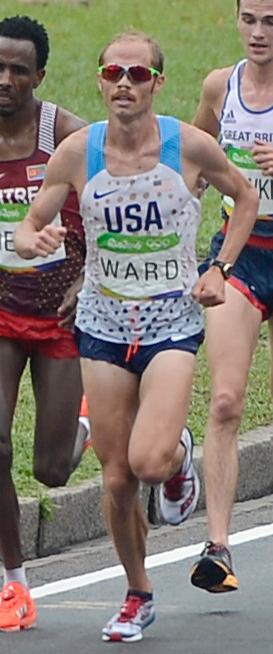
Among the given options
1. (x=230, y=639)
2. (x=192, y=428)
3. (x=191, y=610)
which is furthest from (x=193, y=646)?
(x=192, y=428)

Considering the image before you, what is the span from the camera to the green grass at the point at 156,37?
70.4ft

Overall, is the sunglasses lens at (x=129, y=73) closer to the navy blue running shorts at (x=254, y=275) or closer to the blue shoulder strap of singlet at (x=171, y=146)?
the blue shoulder strap of singlet at (x=171, y=146)

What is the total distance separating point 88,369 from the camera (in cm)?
742

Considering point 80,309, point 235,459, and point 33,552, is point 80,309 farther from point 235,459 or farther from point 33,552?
point 33,552

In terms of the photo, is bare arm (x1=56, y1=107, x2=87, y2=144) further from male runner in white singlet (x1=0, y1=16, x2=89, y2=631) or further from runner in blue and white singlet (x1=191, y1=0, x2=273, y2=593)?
runner in blue and white singlet (x1=191, y1=0, x2=273, y2=593)

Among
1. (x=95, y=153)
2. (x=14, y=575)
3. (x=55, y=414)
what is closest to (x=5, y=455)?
(x=14, y=575)

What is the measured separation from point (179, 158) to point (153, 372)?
0.73 meters

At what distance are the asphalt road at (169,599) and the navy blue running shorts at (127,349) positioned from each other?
→ 0.94 metres

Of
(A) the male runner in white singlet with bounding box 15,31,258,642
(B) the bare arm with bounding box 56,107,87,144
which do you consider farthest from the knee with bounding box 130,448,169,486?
(B) the bare arm with bounding box 56,107,87,144

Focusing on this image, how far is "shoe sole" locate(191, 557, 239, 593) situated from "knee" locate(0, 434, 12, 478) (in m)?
0.77

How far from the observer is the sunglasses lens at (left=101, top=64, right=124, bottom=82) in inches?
289

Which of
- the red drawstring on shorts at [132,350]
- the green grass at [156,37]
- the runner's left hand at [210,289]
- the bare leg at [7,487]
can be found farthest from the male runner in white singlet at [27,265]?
the green grass at [156,37]

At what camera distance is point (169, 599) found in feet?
27.1

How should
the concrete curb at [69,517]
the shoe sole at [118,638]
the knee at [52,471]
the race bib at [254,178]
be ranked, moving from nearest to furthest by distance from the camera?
the shoe sole at [118,638], the race bib at [254,178], the knee at [52,471], the concrete curb at [69,517]
